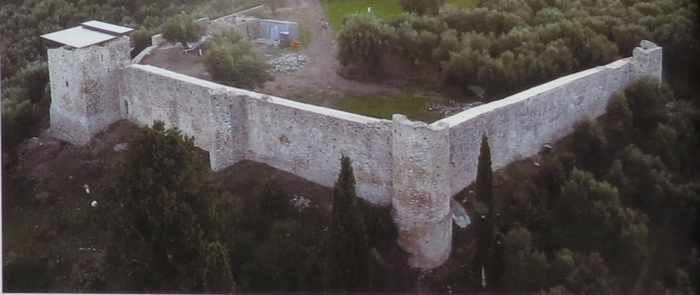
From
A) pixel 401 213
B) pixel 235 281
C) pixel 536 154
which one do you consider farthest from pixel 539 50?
pixel 235 281

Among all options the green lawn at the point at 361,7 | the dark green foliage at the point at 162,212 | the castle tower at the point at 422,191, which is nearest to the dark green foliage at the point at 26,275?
the dark green foliage at the point at 162,212

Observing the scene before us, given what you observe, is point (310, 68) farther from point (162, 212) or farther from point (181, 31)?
point (162, 212)

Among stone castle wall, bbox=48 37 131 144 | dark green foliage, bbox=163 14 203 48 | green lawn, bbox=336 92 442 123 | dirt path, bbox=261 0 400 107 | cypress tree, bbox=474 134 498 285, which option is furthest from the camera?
dark green foliage, bbox=163 14 203 48

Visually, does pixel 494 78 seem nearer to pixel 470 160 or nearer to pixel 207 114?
pixel 470 160

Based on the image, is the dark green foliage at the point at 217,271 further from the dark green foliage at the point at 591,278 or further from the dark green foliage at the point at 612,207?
the dark green foliage at the point at 591,278

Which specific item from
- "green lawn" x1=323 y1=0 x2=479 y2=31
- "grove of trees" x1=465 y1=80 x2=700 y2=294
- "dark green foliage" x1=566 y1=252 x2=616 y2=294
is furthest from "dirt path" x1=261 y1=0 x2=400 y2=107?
"dark green foliage" x1=566 y1=252 x2=616 y2=294

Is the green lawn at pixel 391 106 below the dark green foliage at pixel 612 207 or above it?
above

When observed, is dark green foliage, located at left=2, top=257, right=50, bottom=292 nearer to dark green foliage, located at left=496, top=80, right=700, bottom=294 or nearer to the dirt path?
the dirt path
